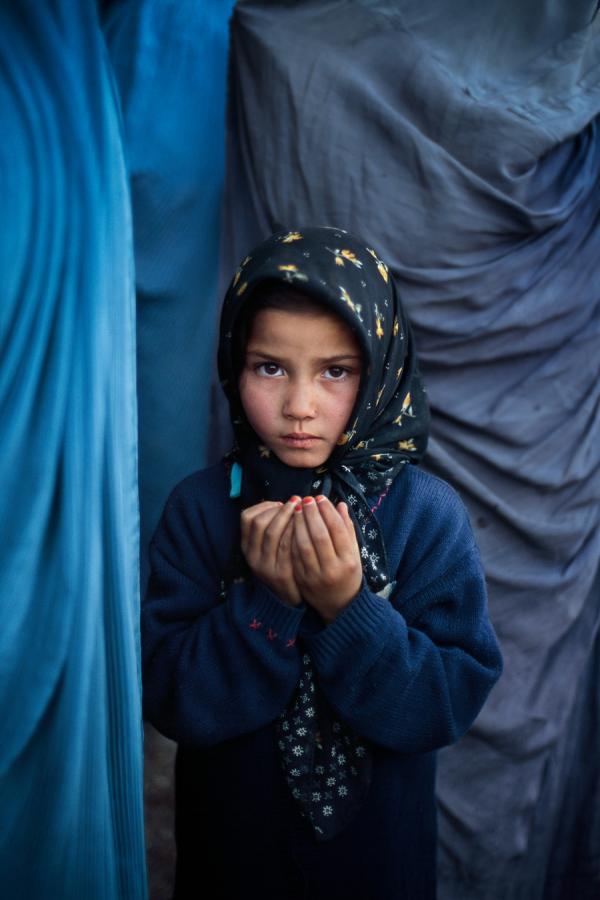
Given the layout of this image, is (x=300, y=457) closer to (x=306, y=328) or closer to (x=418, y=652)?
(x=306, y=328)

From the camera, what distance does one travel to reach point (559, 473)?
188 centimetres

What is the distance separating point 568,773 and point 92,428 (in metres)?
1.47

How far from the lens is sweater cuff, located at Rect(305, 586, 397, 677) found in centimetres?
112

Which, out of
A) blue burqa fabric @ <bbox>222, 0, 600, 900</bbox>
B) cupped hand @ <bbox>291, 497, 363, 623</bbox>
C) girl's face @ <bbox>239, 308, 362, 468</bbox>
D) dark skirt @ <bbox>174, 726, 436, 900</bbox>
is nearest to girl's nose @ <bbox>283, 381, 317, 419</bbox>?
girl's face @ <bbox>239, 308, 362, 468</bbox>

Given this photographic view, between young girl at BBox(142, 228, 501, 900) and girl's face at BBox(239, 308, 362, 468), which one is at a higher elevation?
girl's face at BBox(239, 308, 362, 468)

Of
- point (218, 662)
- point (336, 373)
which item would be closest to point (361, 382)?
point (336, 373)

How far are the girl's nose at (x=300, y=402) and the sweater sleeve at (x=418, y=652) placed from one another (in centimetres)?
26

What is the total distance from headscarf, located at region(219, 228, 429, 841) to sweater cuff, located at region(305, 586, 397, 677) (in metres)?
0.08

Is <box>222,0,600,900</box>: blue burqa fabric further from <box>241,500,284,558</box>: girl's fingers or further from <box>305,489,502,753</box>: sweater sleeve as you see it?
<box>241,500,284,558</box>: girl's fingers

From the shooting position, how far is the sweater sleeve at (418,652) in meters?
1.13

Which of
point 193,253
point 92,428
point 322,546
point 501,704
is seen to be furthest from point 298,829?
point 193,253

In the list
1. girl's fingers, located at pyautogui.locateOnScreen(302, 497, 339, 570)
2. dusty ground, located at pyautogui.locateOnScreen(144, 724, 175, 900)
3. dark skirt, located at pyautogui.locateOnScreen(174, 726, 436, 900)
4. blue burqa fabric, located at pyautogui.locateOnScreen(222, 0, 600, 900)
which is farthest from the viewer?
dusty ground, located at pyautogui.locateOnScreen(144, 724, 175, 900)

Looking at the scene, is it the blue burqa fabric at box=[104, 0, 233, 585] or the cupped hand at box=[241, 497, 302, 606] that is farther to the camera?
the blue burqa fabric at box=[104, 0, 233, 585]

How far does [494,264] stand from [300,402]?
33.1 inches
